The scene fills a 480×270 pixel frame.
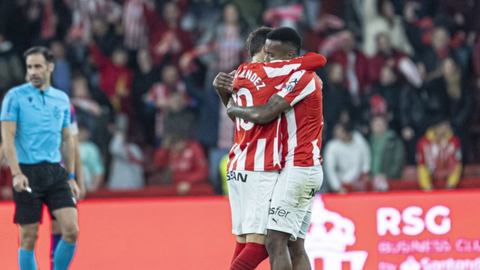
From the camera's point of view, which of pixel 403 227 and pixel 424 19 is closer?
pixel 403 227

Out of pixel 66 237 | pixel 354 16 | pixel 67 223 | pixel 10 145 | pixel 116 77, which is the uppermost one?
pixel 354 16

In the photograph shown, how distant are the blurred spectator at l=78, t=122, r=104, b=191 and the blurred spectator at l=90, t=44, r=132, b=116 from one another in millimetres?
927

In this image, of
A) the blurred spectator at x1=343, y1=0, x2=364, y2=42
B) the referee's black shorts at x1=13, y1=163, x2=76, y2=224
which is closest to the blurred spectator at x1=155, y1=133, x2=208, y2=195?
the blurred spectator at x1=343, y1=0, x2=364, y2=42

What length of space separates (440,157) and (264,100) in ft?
22.0

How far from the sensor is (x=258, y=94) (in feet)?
18.4

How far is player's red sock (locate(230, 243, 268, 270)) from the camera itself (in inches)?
220

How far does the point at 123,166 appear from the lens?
38.3ft

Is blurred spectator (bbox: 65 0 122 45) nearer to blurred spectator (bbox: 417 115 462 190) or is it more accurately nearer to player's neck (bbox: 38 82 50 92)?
blurred spectator (bbox: 417 115 462 190)

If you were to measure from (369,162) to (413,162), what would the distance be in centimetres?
84

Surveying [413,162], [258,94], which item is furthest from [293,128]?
[413,162]

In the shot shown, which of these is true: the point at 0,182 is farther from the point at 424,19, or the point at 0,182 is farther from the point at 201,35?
the point at 424,19

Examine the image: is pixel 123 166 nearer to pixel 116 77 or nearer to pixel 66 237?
pixel 116 77

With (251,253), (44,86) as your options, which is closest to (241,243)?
(251,253)

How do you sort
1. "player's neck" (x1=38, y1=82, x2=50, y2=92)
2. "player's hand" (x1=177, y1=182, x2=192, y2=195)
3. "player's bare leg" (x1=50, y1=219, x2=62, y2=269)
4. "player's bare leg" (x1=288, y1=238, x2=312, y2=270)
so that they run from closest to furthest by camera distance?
"player's bare leg" (x1=288, y1=238, x2=312, y2=270), "player's neck" (x1=38, y1=82, x2=50, y2=92), "player's bare leg" (x1=50, y1=219, x2=62, y2=269), "player's hand" (x1=177, y1=182, x2=192, y2=195)
